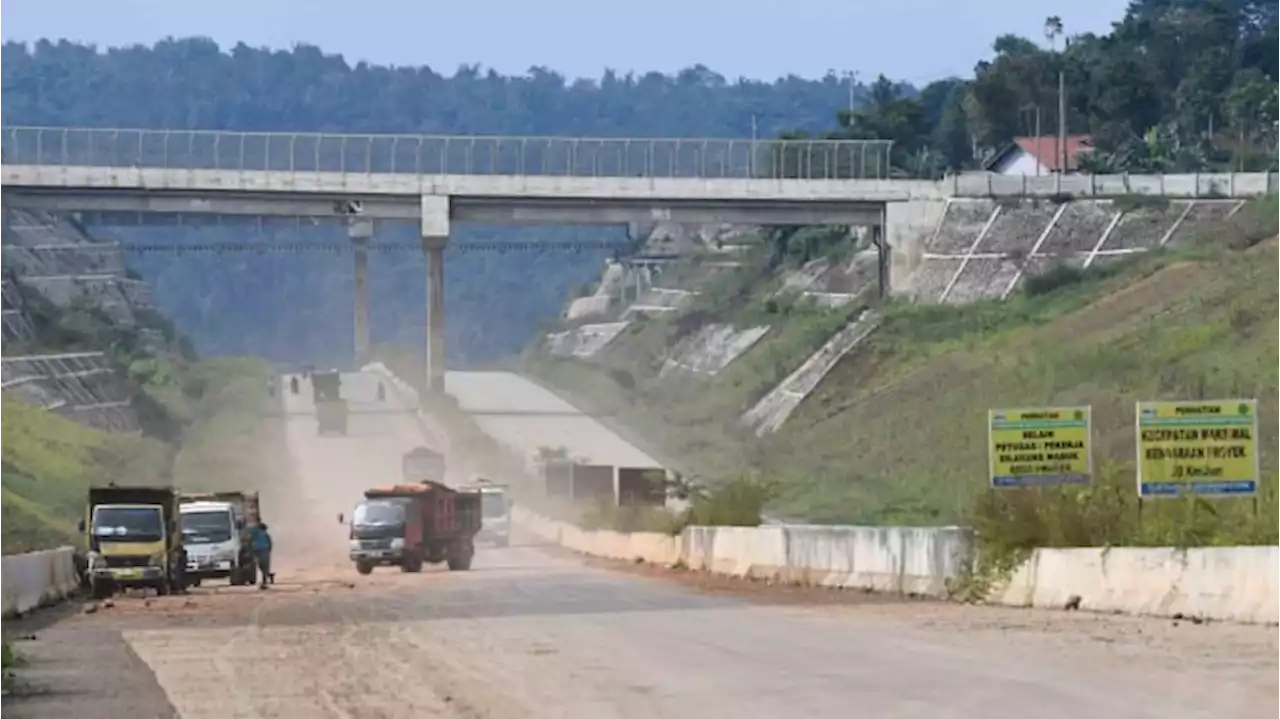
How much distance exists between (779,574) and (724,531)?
5.68 meters

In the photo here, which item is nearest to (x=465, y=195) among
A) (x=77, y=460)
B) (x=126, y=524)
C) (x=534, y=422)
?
(x=534, y=422)

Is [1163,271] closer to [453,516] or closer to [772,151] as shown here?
[772,151]

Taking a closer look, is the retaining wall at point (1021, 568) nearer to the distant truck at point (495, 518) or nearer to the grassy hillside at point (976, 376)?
the grassy hillside at point (976, 376)

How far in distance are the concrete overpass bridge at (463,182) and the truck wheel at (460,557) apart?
154ft

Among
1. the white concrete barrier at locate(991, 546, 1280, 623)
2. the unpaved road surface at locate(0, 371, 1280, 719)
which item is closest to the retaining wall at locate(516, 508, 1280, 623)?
the white concrete barrier at locate(991, 546, 1280, 623)

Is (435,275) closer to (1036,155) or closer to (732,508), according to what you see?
(1036,155)

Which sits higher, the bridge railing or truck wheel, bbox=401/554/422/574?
→ the bridge railing

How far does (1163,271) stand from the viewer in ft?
335

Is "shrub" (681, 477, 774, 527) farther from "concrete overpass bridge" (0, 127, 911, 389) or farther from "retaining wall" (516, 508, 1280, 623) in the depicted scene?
"concrete overpass bridge" (0, 127, 911, 389)

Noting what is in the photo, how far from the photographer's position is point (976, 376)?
95.9 meters

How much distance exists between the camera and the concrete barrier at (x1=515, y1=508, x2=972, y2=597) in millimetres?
33844

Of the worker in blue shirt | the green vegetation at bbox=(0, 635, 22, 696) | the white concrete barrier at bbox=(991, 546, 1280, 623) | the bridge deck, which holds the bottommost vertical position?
the worker in blue shirt

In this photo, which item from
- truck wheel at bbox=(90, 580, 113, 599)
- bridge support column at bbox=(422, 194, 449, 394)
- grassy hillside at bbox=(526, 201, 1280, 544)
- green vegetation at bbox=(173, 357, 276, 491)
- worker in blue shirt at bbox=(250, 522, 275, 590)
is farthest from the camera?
bridge support column at bbox=(422, 194, 449, 394)

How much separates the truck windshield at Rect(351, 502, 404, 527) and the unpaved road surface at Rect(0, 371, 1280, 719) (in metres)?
24.8
